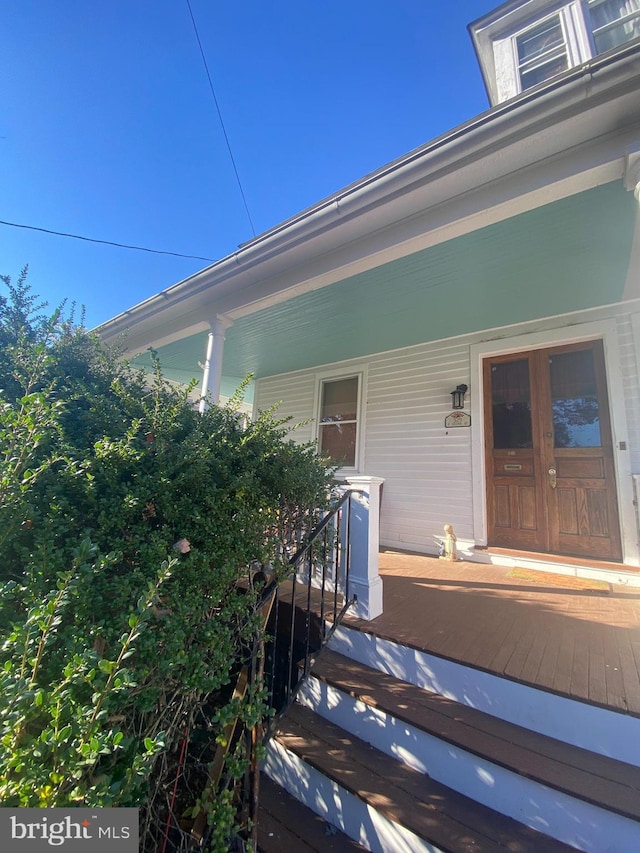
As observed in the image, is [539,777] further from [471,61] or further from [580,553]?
[471,61]

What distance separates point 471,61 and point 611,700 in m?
7.15

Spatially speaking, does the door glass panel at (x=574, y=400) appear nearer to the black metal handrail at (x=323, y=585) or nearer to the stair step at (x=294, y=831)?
the black metal handrail at (x=323, y=585)

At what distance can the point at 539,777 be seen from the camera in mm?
1324

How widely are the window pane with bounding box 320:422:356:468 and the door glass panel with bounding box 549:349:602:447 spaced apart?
262 cm

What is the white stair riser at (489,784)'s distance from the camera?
48.7 inches

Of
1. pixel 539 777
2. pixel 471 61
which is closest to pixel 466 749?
pixel 539 777

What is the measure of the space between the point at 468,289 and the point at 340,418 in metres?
2.78

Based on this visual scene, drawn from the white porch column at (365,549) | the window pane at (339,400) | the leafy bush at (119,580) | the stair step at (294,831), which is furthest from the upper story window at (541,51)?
the stair step at (294,831)

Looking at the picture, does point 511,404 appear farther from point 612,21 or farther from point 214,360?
point 612,21

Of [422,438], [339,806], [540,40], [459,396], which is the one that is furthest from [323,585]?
[540,40]

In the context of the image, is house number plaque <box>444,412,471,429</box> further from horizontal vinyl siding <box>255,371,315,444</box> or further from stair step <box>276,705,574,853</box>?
stair step <box>276,705,574,853</box>

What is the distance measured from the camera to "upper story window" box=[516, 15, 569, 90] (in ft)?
14.1

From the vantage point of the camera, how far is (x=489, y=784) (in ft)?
4.69

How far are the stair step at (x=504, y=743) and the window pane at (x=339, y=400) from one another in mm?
3890
